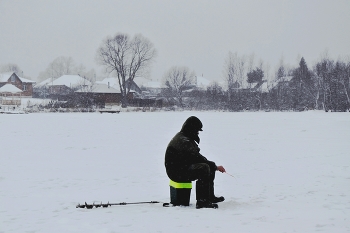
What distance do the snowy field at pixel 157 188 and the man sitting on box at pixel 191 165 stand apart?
25 cm

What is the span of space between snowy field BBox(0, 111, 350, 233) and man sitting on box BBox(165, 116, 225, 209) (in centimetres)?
25

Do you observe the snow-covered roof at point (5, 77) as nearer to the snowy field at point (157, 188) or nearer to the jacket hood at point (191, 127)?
the snowy field at point (157, 188)

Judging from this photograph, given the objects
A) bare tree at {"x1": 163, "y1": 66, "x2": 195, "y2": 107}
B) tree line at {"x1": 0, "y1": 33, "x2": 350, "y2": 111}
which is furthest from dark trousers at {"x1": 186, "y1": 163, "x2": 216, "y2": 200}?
bare tree at {"x1": 163, "y1": 66, "x2": 195, "y2": 107}

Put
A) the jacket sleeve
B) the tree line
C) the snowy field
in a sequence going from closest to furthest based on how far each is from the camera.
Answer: the snowy field
the jacket sleeve
the tree line

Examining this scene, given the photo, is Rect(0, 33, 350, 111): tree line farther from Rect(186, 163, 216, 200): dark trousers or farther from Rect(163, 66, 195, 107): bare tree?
Rect(186, 163, 216, 200): dark trousers

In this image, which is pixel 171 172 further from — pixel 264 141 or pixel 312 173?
pixel 264 141

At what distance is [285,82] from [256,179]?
→ 72.0 meters

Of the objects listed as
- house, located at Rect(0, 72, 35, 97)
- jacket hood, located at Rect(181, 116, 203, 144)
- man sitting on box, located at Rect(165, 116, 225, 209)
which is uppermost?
house, located at Rect(0, 72, 35, 97)

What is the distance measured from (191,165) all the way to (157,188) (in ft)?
7.43

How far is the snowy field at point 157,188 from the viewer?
18.4 ft

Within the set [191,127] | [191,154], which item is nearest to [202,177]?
[191,154]

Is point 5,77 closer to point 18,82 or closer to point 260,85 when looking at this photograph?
point 18,82

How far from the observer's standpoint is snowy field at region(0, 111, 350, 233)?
562cm

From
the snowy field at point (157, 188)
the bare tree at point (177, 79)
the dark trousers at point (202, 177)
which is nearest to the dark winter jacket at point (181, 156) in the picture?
the dark trousers at point (202, 177)
